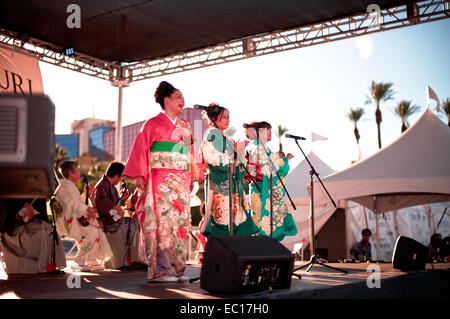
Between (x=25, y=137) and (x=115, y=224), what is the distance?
4107mm

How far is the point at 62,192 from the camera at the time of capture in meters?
5.12

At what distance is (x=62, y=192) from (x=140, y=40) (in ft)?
15.4

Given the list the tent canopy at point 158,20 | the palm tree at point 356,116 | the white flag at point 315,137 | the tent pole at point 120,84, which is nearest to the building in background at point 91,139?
the palm tree at point 356,116

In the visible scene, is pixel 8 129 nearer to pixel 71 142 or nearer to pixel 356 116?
pixel 356 116

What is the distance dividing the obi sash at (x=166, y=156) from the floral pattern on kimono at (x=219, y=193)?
2.14 feet

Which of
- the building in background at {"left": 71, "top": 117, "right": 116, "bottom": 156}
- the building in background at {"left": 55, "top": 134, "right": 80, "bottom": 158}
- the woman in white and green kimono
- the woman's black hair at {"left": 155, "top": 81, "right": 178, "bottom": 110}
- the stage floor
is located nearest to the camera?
the stage floor

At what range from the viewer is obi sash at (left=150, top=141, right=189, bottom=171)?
3.73 meters

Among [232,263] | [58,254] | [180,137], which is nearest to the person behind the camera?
[232,263]

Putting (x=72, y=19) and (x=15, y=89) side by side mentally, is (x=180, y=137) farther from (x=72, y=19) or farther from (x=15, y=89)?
(x=72, y=19)

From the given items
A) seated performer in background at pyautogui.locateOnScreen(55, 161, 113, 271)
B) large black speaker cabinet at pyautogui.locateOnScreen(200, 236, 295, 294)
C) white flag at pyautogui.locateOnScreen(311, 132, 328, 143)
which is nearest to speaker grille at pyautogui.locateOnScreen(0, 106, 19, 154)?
large black speaker cabinet at pyautogui.locateOnScreen(200, 236, 295, 294)

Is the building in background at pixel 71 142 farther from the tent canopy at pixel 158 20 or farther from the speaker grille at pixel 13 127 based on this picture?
the speaker grille at pixel 13 127

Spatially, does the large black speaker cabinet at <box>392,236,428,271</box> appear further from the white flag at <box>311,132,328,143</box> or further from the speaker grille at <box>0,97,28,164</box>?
the speaker grille at <box>0,97,28,164</box>

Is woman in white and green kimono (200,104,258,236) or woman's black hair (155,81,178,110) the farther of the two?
woman in white and green kimono (200,104,258,236)
